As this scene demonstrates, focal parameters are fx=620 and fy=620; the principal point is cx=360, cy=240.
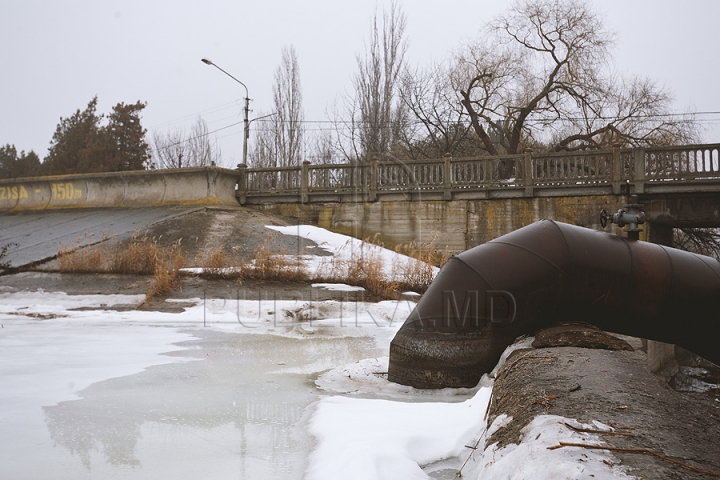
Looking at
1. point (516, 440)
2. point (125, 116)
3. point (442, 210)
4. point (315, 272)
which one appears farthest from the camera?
point (125, 116)

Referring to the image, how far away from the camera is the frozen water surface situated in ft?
11.7

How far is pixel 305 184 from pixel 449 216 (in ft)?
14.9

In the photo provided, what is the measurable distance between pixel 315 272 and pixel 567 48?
15.9m

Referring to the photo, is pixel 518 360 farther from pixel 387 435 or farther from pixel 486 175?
pixel 486 175

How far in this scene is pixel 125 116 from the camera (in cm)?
3550

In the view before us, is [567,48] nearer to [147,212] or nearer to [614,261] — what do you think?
[147,212]

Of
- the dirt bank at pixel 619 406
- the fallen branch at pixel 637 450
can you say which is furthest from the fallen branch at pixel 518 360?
the fallen branch at pixel 637 450

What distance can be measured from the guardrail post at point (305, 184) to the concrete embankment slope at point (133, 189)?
2.22 meters

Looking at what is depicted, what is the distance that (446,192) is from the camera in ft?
55.5

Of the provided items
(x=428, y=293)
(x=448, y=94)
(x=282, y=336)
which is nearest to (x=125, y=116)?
(x=448, y=94)

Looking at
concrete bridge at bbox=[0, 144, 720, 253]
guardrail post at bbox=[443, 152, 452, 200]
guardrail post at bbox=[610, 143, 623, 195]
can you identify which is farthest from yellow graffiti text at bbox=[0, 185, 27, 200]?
guardrail post at bbox=[610, 143, 623, 195]

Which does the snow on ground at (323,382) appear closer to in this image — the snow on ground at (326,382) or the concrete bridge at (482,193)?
the snow on ground at (326,382)

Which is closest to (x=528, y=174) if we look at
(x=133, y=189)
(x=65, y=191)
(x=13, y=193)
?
(x=133, y=189)

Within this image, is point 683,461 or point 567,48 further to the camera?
point 567,48
